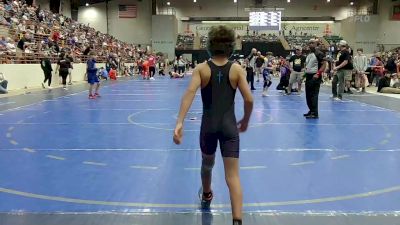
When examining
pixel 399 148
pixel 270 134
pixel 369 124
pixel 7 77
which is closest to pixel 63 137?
pixel 270 134

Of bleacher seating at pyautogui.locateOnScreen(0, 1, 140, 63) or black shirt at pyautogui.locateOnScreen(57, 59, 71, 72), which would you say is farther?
black shirt at pyautogui.locateOnScreen(57, 59, 71, 72)

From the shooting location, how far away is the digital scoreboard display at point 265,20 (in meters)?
42.6

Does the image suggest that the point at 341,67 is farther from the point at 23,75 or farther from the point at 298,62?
the point at 23,75

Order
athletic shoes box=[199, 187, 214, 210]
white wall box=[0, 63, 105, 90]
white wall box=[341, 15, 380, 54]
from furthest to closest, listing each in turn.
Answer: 1. white wall box=[341, 15, 380, 54]
2. white wall box=[0, 63, 105, 90]
3. athletic shoes box=[199, 187, 214, 210]

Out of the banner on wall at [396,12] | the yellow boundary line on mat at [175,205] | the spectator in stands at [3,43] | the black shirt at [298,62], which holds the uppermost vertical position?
the banner on wall at [396,12]

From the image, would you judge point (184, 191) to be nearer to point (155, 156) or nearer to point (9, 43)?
point (155, 156)

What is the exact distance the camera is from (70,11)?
49500 millimetres

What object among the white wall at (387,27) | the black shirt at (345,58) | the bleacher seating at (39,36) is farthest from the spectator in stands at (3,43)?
the white wall at (387,27)

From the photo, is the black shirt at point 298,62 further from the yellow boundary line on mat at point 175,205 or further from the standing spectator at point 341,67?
the yellow boundary line on mat at point 175,205

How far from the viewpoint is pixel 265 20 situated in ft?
141

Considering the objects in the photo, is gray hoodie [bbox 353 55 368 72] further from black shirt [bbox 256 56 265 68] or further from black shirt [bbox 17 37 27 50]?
black shirt [bbox 17 37 27 50]

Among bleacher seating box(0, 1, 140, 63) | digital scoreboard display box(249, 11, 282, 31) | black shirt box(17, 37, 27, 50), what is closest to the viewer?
bleacher seating box(0, 1, 140, 63)

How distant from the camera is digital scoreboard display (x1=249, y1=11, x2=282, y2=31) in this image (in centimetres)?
4262

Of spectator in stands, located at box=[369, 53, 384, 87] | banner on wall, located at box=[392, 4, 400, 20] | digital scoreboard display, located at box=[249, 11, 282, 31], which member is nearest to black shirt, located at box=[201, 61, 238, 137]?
spectator in stands, located at box=[369, 53, 384, 87]
